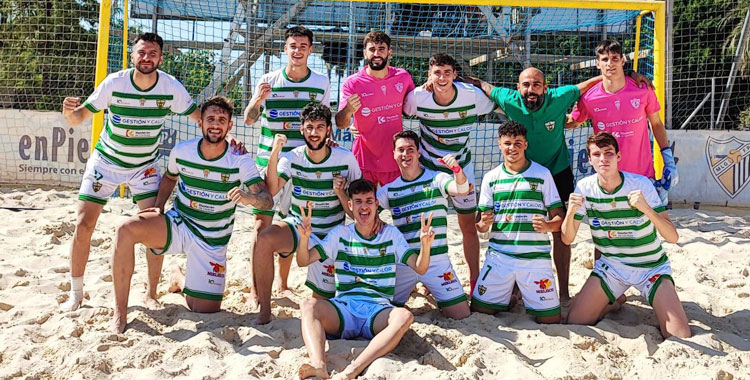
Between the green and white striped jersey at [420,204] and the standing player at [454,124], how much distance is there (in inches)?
14.7

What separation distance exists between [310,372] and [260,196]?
1.27 meters

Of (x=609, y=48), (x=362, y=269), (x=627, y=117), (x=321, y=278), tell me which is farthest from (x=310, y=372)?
(x=609, y=48)

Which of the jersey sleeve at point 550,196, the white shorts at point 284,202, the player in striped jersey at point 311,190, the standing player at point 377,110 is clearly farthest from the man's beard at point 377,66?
the jersey sleeve at point 550,196

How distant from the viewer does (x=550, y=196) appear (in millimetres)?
3891

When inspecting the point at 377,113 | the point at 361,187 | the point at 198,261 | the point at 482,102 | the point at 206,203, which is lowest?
the point at 198,261

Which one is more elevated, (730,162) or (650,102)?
(650,102)

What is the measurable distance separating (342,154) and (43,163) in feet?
19.6

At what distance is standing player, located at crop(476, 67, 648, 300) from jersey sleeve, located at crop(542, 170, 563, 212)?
15.5 inches

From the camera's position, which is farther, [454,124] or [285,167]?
[454,124]

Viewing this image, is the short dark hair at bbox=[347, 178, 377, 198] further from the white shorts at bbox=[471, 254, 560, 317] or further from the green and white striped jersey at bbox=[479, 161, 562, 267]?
the white shorts at bbox=[471, 254, 560, 317]

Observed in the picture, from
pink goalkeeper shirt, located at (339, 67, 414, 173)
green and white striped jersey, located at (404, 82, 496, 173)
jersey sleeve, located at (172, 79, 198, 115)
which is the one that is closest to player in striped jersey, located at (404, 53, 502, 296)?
green and white striped jersey, located at (404, 82, 496, 173)

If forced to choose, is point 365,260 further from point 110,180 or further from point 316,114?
point 110,180

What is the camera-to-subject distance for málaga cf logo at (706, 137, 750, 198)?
27.1ft

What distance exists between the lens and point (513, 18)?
977 cm
